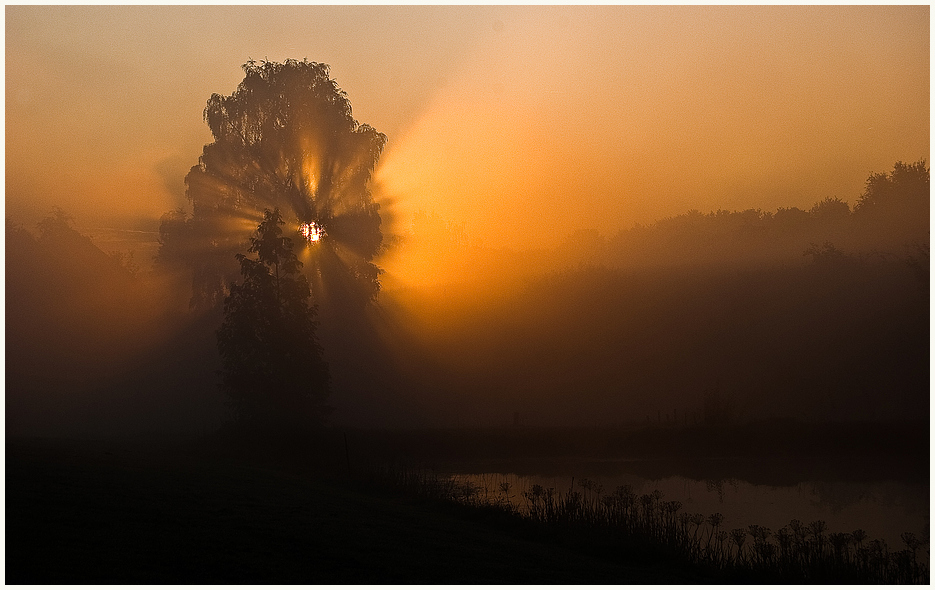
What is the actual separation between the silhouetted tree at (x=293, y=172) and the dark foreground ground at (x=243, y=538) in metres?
25.0

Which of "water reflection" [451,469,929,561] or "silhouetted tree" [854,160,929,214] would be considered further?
"silhouetted tree" [854,160,929,214]

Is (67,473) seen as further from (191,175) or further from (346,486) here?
(191,175)

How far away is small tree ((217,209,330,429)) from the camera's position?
3800cm

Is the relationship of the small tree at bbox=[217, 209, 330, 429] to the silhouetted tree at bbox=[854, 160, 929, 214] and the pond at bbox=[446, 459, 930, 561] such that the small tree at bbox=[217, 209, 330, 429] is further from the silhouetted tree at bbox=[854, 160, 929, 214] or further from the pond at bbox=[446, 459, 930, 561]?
the silhouetted tree at bbox=[854, 160, 929, 214]

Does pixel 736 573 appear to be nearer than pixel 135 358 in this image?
Yes

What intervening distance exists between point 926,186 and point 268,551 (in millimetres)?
73828

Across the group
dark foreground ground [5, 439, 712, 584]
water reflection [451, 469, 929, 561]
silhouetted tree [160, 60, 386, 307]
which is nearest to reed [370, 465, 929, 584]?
dark foreground ground [5, 439, 712, 584]

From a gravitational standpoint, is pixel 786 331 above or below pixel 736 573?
above

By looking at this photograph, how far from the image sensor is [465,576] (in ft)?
45.2

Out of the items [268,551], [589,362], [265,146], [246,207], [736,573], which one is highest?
[265,146]

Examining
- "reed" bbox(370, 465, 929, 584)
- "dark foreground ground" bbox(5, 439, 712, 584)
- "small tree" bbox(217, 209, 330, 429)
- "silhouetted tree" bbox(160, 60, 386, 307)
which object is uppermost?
"silhouetted tree" bbox(160, 60, 386, 307)

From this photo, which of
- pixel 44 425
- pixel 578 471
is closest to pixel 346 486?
pixel 578 471

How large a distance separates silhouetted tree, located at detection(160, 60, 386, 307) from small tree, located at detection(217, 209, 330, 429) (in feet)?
23.7

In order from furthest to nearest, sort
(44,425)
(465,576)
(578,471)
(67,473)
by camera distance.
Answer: (44,425) → (578,471) → (67,473) → (465,576)
